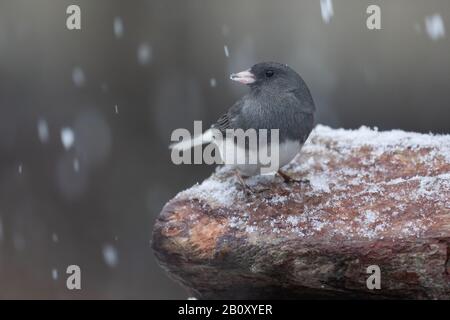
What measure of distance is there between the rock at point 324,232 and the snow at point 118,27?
1975 millimetres

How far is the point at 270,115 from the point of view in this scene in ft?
7.15

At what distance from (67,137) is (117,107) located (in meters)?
0.42

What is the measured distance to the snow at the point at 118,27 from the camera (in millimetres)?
3992

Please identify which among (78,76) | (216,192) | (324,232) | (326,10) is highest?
(326,10)

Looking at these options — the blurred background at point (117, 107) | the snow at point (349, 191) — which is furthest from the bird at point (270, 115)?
the blurred background at point (117, 107)

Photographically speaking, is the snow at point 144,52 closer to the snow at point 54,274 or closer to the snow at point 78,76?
the snow at point 78,76

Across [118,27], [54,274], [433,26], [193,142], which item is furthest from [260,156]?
[54,274]

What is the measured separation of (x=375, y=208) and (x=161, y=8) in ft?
8.03

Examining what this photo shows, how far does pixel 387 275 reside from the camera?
185 centimetres

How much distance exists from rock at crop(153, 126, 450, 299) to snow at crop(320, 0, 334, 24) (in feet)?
4.15

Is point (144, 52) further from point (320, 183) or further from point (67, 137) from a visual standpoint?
point (320, 183)

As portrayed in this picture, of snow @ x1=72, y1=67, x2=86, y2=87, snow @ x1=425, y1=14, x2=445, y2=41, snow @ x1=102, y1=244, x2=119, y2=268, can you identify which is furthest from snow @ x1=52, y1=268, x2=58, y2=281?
snow @ x1=425, y1=14, x2=445, y2=41

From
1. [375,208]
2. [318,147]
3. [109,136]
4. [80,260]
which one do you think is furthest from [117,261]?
[375,208]
